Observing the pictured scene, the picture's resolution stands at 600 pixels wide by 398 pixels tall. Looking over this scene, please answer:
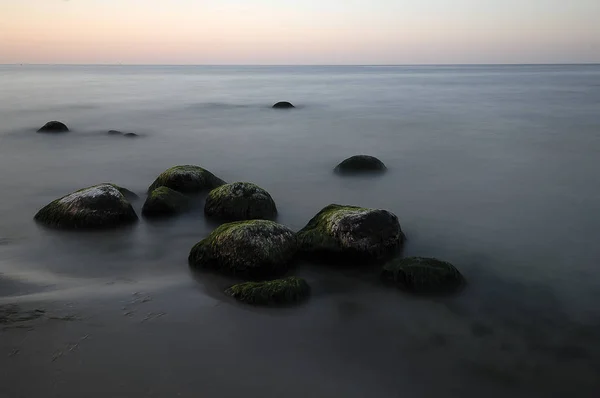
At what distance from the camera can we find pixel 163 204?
955 centimetres

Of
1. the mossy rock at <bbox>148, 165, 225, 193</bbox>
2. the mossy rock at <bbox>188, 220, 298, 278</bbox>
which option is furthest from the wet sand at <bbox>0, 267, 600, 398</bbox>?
the mossy rock at <bbox>148, 165, 225, 193</bbox>

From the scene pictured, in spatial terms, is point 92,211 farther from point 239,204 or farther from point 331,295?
point 331,295

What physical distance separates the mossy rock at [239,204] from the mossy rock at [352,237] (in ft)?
5.37

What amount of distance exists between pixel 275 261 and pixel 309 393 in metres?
2.54

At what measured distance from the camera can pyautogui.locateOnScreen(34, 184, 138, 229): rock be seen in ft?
28.7

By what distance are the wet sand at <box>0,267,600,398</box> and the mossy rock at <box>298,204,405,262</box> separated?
2.62 ft

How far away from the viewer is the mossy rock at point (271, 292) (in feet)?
20.1

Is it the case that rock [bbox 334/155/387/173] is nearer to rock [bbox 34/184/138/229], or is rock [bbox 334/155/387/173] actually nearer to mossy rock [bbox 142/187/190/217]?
mossy rock [bbox 142/187/190/217]

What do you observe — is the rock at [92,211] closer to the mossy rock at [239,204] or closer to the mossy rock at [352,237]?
the mossy rock at [239,204]

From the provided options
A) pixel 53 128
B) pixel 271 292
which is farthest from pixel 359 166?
pixel 53 128

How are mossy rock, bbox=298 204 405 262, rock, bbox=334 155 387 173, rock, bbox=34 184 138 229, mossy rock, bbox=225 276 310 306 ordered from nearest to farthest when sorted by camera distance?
1. mossy rock, bbox=225 276 310 306
2. mossy rock, bbox=298 204 405 262
3. rock, bbox=34 184 138 229
4. rock, bbox=334 155 387 173

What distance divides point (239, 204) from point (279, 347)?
4.20m

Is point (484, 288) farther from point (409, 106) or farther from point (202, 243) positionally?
point (409, 106)

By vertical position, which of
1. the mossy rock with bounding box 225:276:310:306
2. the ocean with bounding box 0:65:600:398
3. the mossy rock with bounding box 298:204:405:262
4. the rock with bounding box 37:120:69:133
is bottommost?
the rock with bounding box 37:120:69:133
